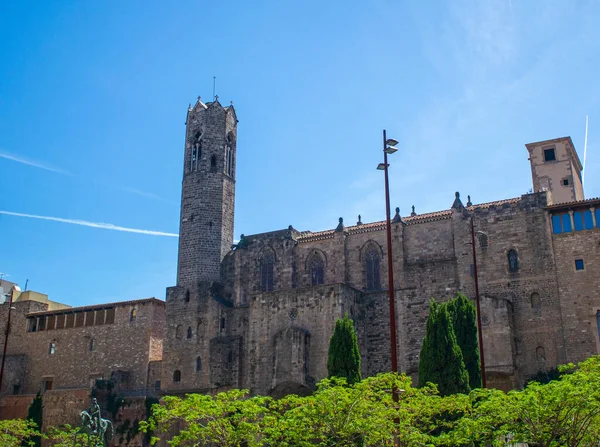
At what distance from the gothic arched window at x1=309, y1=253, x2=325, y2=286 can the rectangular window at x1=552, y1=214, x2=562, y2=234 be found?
51.5 ft

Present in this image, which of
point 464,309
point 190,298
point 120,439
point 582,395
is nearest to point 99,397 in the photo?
point 120,439

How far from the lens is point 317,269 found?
50469 millimetres

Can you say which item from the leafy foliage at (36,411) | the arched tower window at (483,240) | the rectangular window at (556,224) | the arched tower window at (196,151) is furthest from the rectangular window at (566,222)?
the leafy foliage at (36,411)

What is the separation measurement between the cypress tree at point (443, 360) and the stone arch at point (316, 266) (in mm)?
16812

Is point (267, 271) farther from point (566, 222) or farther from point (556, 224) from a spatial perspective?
point (566, 222)

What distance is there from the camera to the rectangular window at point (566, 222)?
41.4 m

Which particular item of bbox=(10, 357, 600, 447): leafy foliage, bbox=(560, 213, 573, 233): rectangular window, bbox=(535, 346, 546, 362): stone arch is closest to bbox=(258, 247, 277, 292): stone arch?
bbox=(535, 346, 546, 362): stone arch

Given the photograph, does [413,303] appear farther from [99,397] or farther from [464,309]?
[99,397]

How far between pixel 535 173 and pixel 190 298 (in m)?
26.3

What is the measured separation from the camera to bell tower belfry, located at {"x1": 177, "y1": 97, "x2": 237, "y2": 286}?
5247 centimetres

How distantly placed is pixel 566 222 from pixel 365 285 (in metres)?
13.5

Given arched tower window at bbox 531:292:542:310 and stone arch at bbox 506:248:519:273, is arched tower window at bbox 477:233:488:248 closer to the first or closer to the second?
stone arch at bbox 506:248:519:273

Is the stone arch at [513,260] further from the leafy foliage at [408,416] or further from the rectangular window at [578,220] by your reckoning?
the leafy foliage at [408,416]

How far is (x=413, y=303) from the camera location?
148ft
